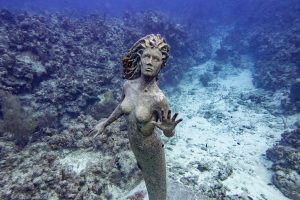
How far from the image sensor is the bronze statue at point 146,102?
12.7ft

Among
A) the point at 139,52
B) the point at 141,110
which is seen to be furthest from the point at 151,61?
the point at 141,110

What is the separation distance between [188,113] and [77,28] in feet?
34.6

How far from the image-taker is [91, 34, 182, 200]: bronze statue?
3877 millimetres

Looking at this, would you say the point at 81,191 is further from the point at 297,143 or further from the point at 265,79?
the point at 265,79

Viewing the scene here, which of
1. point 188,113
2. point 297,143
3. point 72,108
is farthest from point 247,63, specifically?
point 72,108

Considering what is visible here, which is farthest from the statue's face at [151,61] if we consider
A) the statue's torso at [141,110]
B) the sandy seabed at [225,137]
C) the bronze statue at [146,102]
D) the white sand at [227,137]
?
the white sand at [227,137]

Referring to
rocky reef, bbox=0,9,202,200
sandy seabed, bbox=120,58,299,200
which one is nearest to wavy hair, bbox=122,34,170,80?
sandy seabed, bbox=120,58,299,200

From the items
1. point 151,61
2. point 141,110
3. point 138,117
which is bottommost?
point 138,117

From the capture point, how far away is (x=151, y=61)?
12.5ft

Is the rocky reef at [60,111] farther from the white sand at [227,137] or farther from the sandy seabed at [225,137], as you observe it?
the white sand at [227,137]

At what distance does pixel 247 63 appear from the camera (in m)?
21.0

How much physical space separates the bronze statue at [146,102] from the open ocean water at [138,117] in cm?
2

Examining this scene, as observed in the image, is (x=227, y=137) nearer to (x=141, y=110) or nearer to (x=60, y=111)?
(x=60, y=111)

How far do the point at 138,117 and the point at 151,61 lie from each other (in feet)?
2.82
